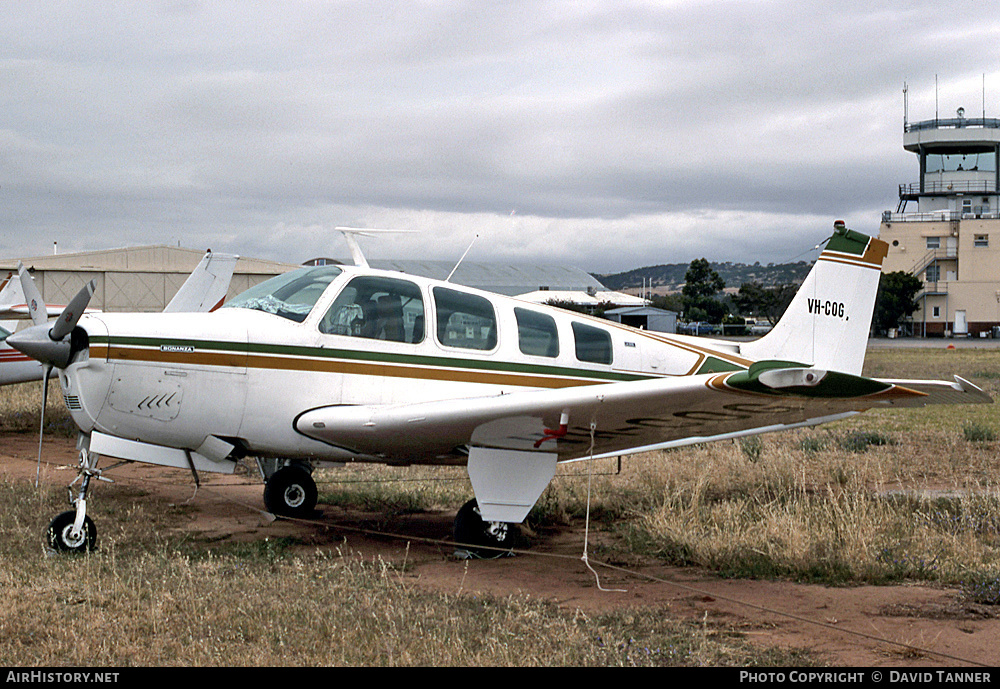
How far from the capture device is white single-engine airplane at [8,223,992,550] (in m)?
6.52

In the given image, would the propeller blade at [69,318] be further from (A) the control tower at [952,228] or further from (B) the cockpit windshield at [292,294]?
(A) the control tower at [952,228]

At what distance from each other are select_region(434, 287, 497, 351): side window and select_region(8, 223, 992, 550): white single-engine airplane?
1 centimetres

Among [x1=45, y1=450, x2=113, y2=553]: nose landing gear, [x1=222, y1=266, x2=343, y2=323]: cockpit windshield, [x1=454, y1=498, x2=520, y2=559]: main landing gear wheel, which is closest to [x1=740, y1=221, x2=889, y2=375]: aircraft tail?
[x1=454, y1=498, x2=520, y2=559]: main landing gear wheel

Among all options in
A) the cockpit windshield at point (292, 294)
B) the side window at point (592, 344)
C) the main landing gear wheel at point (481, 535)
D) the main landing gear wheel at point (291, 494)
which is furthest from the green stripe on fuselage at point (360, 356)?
the main landing gear wheel at point (291, 494)

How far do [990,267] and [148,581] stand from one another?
77.8m

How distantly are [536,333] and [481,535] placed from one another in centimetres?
184

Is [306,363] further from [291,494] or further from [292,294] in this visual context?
[291,494]

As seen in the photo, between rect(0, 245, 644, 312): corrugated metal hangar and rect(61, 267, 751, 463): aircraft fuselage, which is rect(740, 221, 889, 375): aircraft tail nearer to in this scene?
rect(61, 267, 751, 463): aircraft fuselage

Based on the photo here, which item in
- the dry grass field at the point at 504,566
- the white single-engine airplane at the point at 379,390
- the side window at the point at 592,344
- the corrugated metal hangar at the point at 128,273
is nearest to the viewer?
the dry grass field at the point at 504,566

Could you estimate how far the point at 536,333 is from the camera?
25.9 ft

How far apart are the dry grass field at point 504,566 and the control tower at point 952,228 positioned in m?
66.3

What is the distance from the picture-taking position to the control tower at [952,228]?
70812 millimetres

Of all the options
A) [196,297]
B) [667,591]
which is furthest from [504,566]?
[196,297]

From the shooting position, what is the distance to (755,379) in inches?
209
